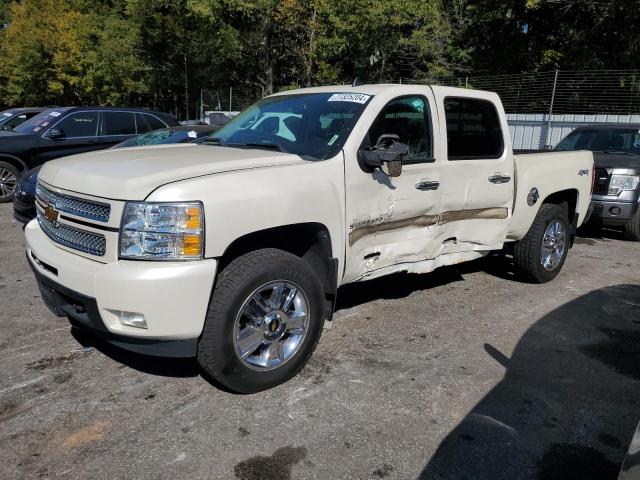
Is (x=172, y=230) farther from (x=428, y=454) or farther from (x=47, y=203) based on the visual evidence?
(x=428, y=454)

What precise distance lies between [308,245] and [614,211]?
6045mm

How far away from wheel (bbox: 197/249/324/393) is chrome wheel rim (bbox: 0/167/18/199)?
8.47 metres

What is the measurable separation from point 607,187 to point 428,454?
6.46 m

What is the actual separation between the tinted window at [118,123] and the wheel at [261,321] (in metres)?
8.10

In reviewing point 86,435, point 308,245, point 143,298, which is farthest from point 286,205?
point 86,435

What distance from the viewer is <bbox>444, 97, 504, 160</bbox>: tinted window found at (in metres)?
4.51

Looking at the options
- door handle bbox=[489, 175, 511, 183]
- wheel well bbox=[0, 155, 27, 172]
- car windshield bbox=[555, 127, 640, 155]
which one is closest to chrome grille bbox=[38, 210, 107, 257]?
door handle bbox=[489, 175, 511, 183]

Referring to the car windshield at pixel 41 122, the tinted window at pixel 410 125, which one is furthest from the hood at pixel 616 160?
the car windshield at pixel 41 122

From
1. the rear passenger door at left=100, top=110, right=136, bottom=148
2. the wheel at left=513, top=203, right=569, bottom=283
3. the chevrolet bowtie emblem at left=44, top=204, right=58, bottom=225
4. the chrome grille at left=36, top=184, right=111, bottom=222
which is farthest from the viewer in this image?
the rear passenger door at left=100, top=110, right=136, bottom=148

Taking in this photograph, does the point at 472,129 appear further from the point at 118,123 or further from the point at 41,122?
the point at 41,122

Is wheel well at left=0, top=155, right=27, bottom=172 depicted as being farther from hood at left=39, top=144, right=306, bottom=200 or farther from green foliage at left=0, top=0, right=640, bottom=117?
green foliage at left=0, top=0, right=640, bottom=117

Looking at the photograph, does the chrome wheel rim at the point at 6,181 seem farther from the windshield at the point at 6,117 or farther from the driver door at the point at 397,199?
the driver door at the point at 397,199

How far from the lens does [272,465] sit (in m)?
2.69

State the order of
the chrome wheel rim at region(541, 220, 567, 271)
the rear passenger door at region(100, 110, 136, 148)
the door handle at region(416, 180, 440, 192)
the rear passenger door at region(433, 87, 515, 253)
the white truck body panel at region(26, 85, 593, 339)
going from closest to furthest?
the white truck body panel at region(26, 85, 593, 339), the door handle at region(416, 180, 440, 192), the rear passenger door at region(433, 87, 515, 253), the chrome wheel rim at region(541, 220, 567, 271), the rear passenger door at region(100, 110, 136, 148)
